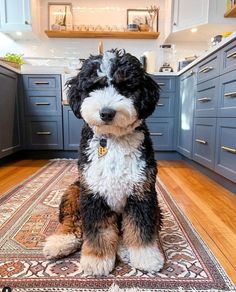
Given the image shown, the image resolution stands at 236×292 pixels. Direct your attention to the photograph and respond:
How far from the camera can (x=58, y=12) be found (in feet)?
10.4

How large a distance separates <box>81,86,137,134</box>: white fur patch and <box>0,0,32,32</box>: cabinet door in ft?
9.05

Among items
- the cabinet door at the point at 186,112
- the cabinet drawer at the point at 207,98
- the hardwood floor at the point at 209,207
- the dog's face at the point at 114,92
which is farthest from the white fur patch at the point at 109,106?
the cabinet door at the point at 186,112

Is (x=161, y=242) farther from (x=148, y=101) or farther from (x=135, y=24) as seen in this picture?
(x=135, y=24)

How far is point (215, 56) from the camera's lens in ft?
6.02

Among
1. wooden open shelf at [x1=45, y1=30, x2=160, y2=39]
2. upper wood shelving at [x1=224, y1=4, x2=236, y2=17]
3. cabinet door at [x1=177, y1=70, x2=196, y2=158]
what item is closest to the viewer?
cabinet door at [x1=177, y1=70, x2=196, y2=158]

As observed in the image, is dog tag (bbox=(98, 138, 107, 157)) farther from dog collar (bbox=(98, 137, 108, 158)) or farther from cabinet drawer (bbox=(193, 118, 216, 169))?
cabinet drawer (bbox=(193, 118, 216, 169))

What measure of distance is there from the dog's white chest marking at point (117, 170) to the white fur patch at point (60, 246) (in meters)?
0.22

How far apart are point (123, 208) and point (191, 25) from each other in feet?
8.97

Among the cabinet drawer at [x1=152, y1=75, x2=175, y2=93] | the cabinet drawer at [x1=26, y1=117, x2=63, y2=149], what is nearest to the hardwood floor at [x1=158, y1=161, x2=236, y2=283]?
the cabinet drawer at [x1=152, y1=75, x2=175, y2=93]

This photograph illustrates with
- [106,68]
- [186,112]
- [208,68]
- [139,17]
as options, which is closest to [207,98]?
[208,68]

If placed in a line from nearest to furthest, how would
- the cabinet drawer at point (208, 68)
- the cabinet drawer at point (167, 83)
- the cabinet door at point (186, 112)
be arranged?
the cabinet drawer at point (208, 68) < the cabinet door at point (186, 112) < the cabinet drawer at point (167, 83)

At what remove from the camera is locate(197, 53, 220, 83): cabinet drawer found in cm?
182

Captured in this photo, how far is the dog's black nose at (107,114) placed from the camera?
69 cm

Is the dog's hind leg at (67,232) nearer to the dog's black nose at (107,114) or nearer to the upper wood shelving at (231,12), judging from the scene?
the dog's black nose at (107,114)
